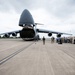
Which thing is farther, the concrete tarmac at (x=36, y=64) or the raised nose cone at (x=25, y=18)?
the raised nose cone at (x=25, y=18)

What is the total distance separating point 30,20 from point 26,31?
363 cm

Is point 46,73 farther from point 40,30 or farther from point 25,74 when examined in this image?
point 40,30

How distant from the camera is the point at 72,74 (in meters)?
4.70

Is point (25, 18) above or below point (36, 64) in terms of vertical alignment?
above

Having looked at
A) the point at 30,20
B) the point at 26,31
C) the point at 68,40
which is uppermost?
the point at 30,20

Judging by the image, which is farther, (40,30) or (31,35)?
(40,30)

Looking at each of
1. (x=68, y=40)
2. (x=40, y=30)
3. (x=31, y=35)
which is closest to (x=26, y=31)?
(x=31, y=35)

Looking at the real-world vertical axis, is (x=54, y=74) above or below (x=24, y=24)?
below

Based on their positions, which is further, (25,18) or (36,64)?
(25,18)

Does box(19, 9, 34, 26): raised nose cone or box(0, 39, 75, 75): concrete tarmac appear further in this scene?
box(19, 9, 34, 26): raised nose cone

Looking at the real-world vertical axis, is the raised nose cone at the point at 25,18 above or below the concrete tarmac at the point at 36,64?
above

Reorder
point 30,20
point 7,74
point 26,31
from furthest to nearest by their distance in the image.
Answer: point 30,20 < point 26,31 < point 7,74

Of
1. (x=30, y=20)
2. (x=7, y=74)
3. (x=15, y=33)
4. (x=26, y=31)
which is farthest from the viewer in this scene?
(x=15, y=33)

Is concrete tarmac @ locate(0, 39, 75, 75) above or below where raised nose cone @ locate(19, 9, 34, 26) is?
below
